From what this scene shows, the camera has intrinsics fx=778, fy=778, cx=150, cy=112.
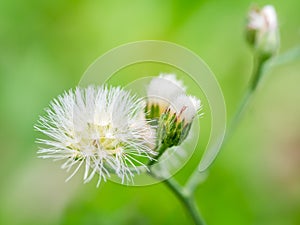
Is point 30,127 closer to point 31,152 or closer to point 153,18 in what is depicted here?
point 31,152

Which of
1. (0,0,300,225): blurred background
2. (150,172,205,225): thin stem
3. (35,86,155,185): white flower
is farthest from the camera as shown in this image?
(0,0,300,225): blurred background

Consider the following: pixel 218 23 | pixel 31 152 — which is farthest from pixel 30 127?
pixel 218 23

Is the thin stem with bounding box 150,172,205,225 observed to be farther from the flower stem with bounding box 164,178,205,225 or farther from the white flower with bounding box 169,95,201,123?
the white flower with bounding box 169,95,201,123

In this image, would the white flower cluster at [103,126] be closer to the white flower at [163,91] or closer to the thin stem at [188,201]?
the white flower at [163,91]

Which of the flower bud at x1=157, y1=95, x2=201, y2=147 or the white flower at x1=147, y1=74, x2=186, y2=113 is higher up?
the white flower at x1=147, y1=74, x2=186, y2=113

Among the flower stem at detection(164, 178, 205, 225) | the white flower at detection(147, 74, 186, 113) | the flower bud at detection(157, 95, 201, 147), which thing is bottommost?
the flower stem at detection(164, 178, 205, 225)

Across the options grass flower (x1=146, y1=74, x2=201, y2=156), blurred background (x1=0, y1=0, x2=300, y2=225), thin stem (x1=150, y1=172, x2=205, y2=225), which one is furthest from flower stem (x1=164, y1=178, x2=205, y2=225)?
blurred background (x1=0, y1=0, x2=300, y2=225)
